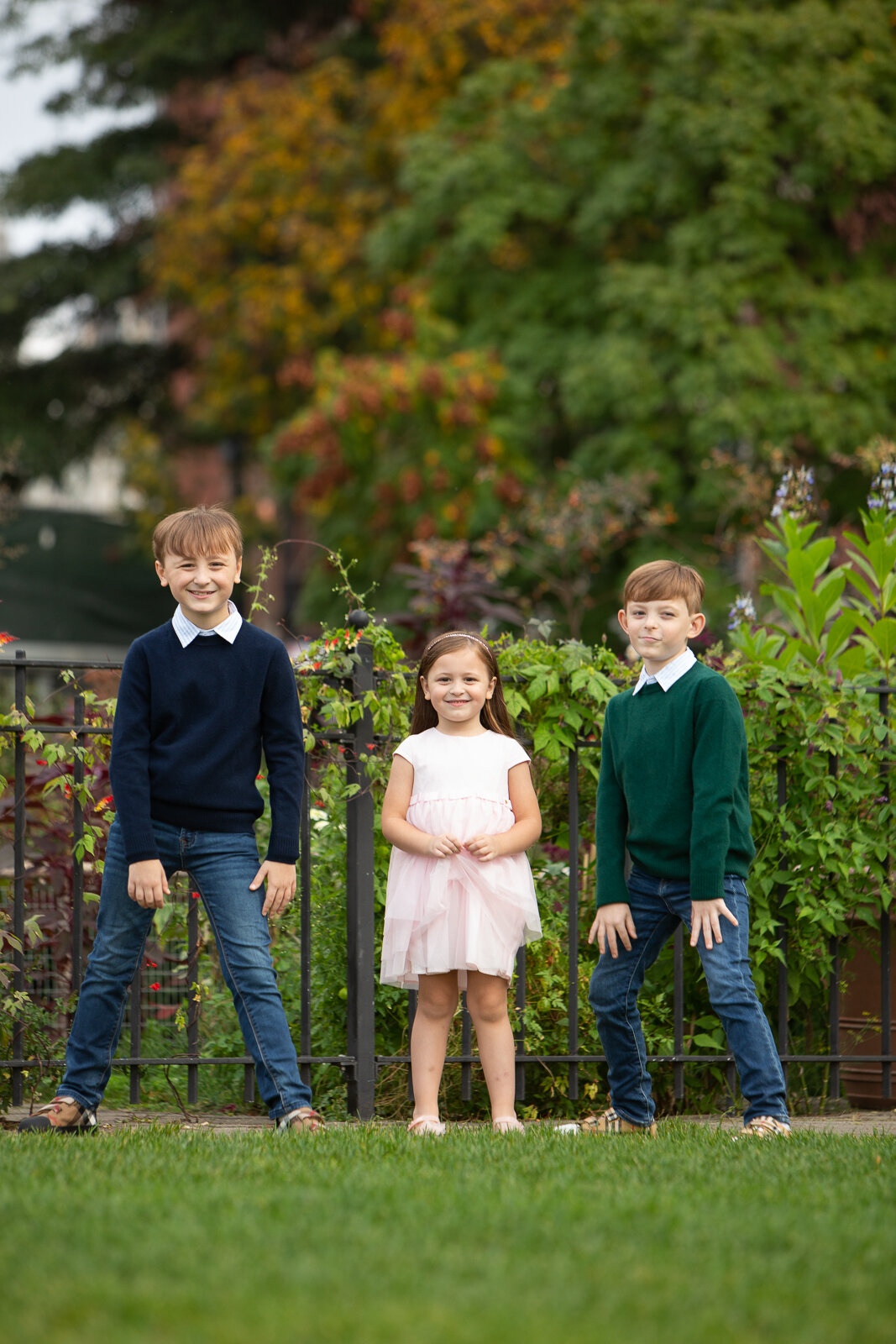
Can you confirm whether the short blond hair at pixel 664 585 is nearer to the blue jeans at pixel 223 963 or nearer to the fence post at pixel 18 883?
the blue jeans at pixel 223 963

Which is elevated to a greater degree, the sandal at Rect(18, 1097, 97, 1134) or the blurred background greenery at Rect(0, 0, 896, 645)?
the blurred background greenery at Rect(0, 0, 896, 645)

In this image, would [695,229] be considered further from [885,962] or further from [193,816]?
[193,816]

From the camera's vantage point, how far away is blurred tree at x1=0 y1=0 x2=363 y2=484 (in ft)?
61.6

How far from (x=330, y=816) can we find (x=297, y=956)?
615 mm

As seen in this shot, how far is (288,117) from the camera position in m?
16.6

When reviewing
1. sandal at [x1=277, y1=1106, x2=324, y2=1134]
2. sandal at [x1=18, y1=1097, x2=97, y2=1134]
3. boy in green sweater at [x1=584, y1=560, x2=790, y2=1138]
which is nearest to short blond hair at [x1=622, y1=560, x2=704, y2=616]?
boy in green sweater at [x1=584, y1=560, x2=790, y2=1138]

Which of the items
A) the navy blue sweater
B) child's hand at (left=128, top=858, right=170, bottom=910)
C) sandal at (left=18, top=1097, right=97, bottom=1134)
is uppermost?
the navy blue sweater

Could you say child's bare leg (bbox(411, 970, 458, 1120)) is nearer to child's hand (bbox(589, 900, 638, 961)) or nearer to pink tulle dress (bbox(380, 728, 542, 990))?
pink tulle dress (bbox(380, 728, 542, 990))

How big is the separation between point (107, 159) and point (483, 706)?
57.1 feet

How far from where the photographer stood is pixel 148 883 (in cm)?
365

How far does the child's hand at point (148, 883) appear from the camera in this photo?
3.65 m

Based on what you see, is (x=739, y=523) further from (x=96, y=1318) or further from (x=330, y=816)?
(x=96, y=1318)

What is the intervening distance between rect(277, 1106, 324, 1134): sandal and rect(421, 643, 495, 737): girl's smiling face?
1122 mm

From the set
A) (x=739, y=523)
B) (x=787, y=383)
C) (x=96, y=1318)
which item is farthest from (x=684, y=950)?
(x=787, y=383)
